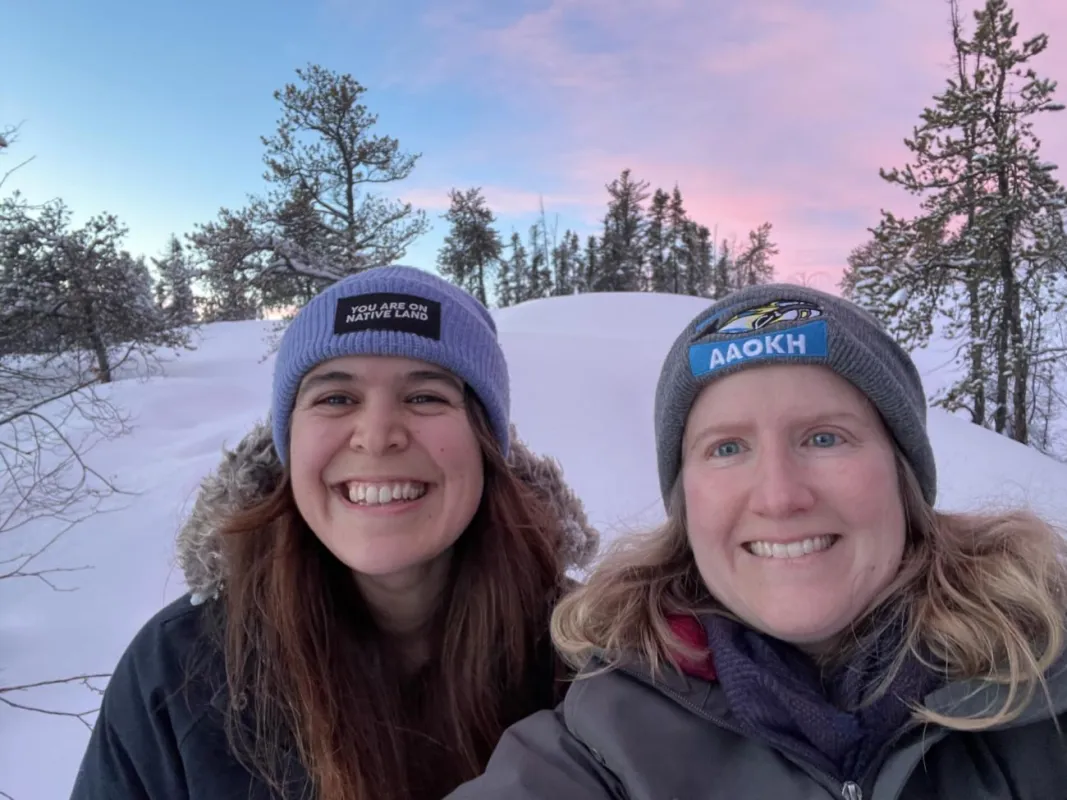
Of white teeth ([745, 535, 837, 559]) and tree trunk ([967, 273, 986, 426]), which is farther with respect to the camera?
tree trunk ([967, 273, 986, 426])

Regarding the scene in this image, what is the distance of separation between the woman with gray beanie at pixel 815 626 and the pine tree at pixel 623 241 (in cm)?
3825

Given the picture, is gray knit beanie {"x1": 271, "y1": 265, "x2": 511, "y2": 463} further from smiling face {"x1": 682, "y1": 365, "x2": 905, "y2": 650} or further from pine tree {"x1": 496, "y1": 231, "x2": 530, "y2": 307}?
pine tree {"x1": 496, "y1": 231, "x2": 530, "y2": 307}

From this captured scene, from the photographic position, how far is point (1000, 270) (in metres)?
13.8

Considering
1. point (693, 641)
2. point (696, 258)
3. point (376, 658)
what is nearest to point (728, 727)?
point (693, 641)

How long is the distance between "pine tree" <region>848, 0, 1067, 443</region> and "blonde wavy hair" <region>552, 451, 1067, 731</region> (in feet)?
41.9

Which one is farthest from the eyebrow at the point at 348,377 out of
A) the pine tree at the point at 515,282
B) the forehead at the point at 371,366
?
the pine tree at the point at 515,282

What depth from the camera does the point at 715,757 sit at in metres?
1.43

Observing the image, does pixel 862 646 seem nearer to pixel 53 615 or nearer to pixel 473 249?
pixel 53 615

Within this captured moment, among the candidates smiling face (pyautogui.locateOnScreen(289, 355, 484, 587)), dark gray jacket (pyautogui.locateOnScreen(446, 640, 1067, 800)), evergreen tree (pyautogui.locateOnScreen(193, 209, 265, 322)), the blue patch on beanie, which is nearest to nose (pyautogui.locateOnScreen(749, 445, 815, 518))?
the blue patch on beanie

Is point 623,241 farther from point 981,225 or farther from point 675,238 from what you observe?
point 981,225

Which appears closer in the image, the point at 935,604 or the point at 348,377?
the point at 935,604

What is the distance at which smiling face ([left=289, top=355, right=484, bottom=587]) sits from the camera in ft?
6.08

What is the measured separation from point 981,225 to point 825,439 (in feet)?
48.2

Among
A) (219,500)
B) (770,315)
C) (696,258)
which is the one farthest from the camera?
(696,258)
